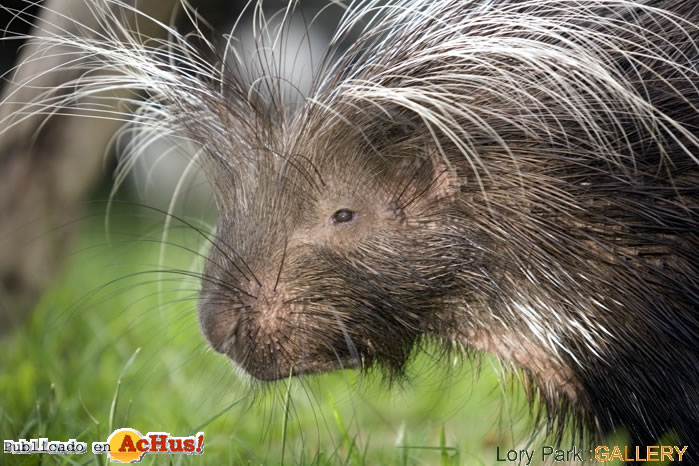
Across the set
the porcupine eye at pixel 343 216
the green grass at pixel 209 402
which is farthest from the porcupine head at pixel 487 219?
the green grass at pixel 209 402

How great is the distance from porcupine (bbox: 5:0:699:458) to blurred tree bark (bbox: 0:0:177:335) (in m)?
1.65

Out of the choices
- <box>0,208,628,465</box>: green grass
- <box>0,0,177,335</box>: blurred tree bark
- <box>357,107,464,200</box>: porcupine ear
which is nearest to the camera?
<box>357,107,464,200</box>: porcupine ear

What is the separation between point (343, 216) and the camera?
235 centimetres

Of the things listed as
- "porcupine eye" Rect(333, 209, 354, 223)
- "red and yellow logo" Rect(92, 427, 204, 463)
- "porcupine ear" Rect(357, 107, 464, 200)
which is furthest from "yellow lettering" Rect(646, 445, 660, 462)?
"red and yellow logo" Rect(92, 427, 204, 463)

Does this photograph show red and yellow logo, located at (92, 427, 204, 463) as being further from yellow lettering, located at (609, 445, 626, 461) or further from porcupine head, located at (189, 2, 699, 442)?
yellow lettering, located at (609, 445, 626, 461)

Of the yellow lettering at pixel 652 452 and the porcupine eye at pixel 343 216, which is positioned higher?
the porcupine eye at pixel 343 216

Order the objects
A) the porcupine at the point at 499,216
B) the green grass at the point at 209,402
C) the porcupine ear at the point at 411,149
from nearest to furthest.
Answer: the porcupine at the point at 499,216 → the porcupine ear at the point at 411,149 → the green grass at the point at 209,402

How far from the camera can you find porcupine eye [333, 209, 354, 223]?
2.35 metres

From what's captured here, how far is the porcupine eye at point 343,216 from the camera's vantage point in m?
2.35

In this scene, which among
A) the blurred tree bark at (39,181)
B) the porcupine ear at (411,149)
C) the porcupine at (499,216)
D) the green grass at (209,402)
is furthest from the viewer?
the blurred tree bark at (39,181)

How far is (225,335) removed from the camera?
2.33 m

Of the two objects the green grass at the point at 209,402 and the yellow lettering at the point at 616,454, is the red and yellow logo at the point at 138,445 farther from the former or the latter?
the yellow lettering at the point at 616,454

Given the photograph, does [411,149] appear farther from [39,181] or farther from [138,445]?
[39,181]

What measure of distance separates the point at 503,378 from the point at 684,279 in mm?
661
